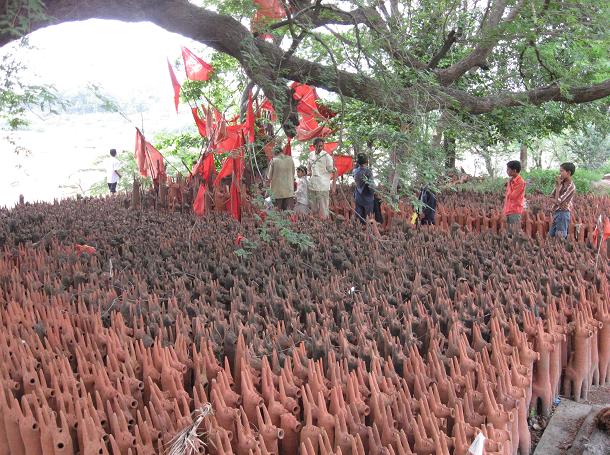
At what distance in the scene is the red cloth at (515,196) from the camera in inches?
283

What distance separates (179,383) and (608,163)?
1102 inches

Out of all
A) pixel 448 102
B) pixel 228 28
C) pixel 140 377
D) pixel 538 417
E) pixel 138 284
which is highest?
pixel 228 28

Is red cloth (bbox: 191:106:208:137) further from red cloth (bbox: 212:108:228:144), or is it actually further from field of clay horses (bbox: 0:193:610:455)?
field of clay horses (bbox: 0:193:610:455)

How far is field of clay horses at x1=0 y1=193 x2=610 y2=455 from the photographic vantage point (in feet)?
7.09

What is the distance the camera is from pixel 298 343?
9.95 ft

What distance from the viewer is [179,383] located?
253cm

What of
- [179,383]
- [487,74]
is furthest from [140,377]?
[487,74]

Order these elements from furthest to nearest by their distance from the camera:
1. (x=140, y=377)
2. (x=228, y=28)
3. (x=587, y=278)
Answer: (x=228, y=28)
(x=587, y=278)
(x=140, y=377)

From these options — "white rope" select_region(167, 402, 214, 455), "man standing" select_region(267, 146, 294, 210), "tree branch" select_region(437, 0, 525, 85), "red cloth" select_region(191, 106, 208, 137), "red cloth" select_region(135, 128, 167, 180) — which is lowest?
"white rope" select_region(167, 402, 214, 455)

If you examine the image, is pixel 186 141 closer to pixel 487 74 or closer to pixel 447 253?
pixel 487 74

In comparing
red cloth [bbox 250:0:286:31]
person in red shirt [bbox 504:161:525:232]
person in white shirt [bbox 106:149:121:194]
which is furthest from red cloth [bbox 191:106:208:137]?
person in red shirt [bbox 504:161:525:232]

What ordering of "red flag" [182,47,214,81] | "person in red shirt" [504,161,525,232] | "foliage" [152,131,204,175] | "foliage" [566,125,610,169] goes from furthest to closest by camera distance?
"foliage" [566,125,610,169] → "foliage" [152,131,204,175] → "red flag" [182,47,214,81] → "person in red shirt" [504,161,525,232]

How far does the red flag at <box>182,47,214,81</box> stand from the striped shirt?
5850 mm

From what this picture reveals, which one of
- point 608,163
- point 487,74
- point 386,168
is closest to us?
point 386,168
